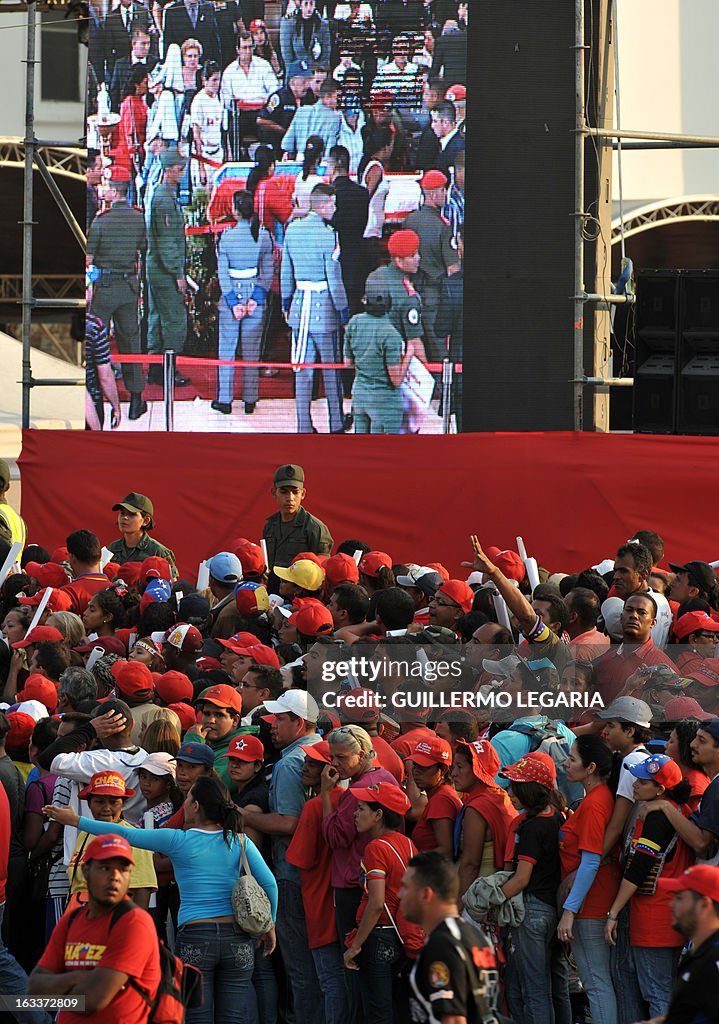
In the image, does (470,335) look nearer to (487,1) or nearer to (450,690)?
(487,1)

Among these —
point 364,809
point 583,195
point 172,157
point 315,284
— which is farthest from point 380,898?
point 172,157

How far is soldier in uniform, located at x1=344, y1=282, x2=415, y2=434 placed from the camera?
1426cm

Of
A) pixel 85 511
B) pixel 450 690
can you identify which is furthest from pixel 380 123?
pixel 450 690

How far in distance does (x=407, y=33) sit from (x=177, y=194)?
243 centimetres

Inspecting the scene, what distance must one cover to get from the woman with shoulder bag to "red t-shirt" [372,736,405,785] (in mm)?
415

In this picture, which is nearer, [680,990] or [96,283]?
[680,990]

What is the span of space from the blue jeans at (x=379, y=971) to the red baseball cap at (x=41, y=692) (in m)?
2.19

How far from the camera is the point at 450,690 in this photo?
779 centimetres

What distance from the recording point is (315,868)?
277 inches

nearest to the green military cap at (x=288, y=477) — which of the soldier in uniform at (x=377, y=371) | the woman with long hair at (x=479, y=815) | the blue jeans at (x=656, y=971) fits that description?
the soldier in uniform at (x=377, y=371)

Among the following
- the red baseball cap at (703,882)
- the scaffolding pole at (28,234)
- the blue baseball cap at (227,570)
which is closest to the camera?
the red baseball cap at (703,882)

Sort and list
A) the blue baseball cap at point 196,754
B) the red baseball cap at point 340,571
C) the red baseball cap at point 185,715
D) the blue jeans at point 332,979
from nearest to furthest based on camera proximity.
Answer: the blue baseball cap at point 196,754 < the blue jeans at point 332,979 < the red baseball cap at point 185,715 < the red baseball cap at point 340,571

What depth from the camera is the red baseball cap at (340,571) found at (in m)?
9.80

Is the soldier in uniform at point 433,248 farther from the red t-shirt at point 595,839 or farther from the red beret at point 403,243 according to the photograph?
the red t-shirt at point 595,839
